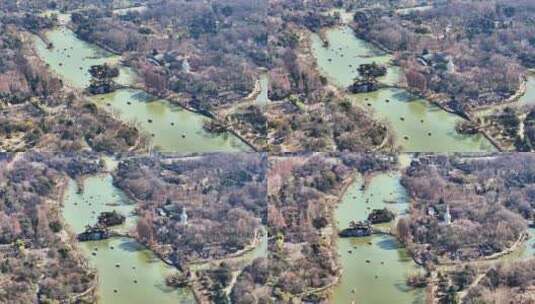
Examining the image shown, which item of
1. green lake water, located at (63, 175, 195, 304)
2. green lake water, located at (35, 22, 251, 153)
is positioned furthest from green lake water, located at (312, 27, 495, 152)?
green lake water, located at (63, 175, 195, 304)

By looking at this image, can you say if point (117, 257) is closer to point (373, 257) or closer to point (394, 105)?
point (373, 257)

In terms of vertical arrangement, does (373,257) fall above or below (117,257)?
above

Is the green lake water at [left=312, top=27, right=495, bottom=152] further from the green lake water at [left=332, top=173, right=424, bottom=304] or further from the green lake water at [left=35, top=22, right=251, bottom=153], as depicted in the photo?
the green lake water at [left=35, top=22, right=251, bottom=153]

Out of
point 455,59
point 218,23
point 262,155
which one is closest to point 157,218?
point 262,155

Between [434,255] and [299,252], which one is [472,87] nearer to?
[434,255]

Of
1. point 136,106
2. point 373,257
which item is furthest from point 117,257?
point 373,257
